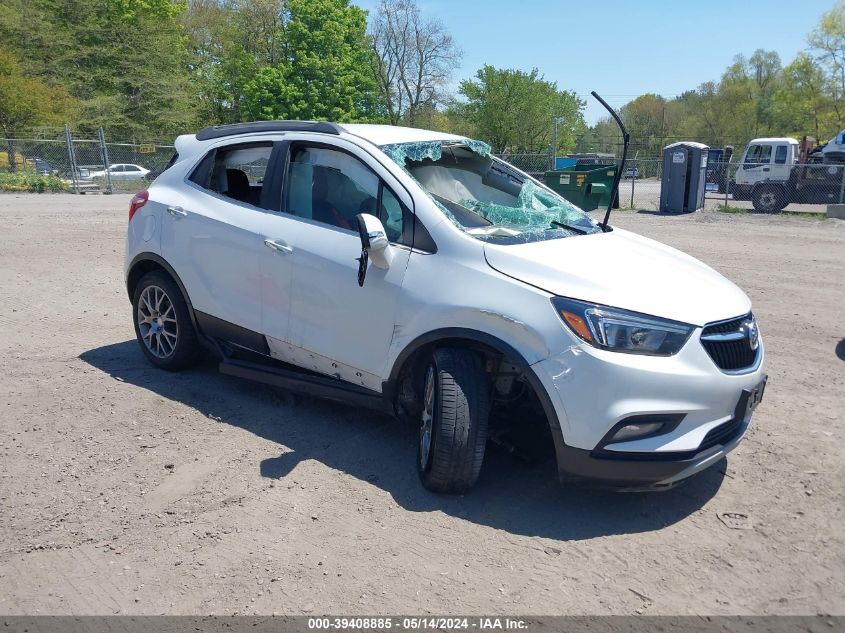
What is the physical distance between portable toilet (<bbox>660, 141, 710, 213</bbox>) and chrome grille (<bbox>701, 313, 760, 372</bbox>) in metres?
19.8

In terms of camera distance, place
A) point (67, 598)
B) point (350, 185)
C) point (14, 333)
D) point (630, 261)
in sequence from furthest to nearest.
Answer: point (14, 333) → point (350, 185) → point (630, 261) → point (67, 598)

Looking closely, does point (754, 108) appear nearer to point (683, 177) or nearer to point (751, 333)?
point (683, 177)

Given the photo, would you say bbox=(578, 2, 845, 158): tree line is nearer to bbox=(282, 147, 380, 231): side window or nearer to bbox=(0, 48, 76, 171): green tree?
bbox=(0, 48, 76, 171): green tree

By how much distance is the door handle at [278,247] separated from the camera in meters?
4.59

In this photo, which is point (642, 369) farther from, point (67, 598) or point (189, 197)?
point (189, 197)

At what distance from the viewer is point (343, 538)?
356 cm

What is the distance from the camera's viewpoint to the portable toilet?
22.2 metres

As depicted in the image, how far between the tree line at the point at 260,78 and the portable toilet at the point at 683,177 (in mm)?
21588

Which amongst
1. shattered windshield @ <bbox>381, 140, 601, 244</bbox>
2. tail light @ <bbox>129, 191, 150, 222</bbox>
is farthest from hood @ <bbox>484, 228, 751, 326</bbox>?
tail light @ <bbox>129, 191, 150, 222</bbox>

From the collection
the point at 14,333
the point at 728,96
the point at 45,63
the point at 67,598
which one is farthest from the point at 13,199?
the point at 728,96

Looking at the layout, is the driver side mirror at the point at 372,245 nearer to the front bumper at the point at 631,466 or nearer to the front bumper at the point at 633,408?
the front bumper at the point at 633,408

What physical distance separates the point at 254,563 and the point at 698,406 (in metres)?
2.21

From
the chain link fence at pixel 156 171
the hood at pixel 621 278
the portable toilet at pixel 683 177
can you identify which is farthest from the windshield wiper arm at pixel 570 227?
A: the chain link fence at pixel 156 171

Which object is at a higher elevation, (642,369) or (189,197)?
(189,197)
